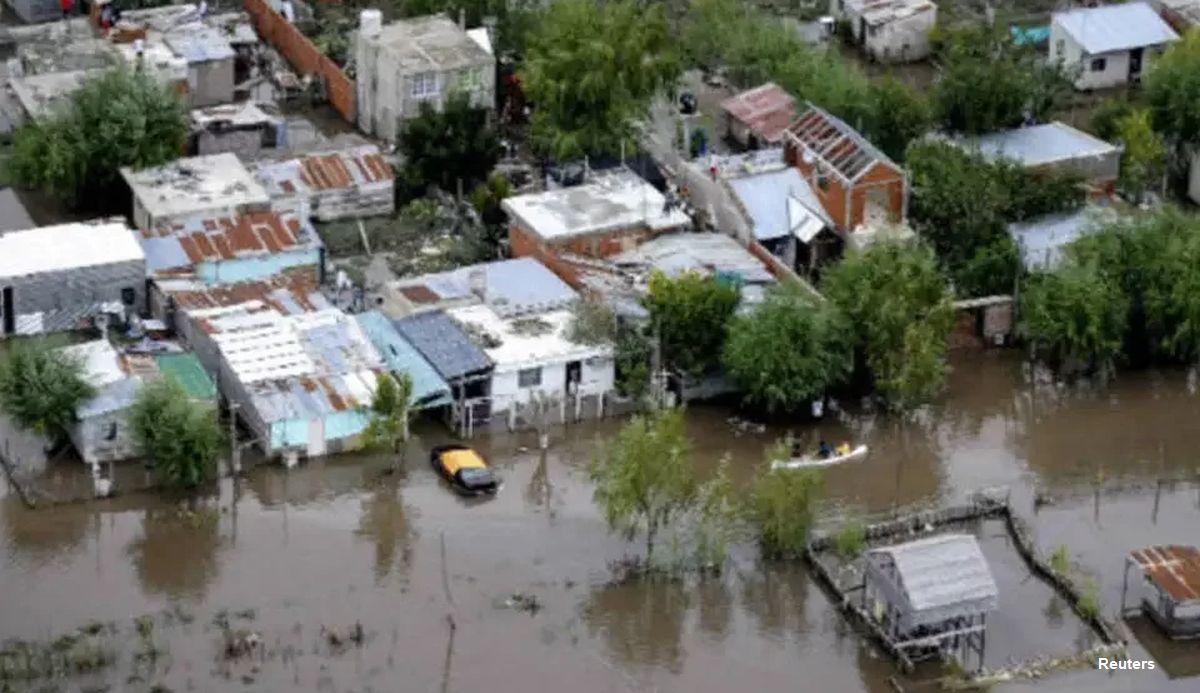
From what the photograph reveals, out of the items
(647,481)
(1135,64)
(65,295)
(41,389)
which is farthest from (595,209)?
(1135,64)

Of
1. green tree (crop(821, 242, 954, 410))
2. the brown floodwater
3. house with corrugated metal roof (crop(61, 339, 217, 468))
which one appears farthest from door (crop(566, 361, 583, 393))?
house with corrugated metal roof (crop(61, 339, 217, 468))

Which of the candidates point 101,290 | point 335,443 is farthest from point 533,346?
point 101,290

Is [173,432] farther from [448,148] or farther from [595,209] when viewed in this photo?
[448,148]

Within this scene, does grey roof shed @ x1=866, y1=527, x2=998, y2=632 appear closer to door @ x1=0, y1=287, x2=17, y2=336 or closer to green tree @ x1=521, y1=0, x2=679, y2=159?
green tree @ x1=521, y1=0, x2=679, y2=159

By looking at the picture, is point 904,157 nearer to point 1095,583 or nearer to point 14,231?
point 1095,583

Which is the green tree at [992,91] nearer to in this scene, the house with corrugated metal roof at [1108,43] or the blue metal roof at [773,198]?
the house with corrugated metal roof at [1108,43]

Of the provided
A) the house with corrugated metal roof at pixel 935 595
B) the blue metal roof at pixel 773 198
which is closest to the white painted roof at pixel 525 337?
the blue metal roof at pixel 773 198
